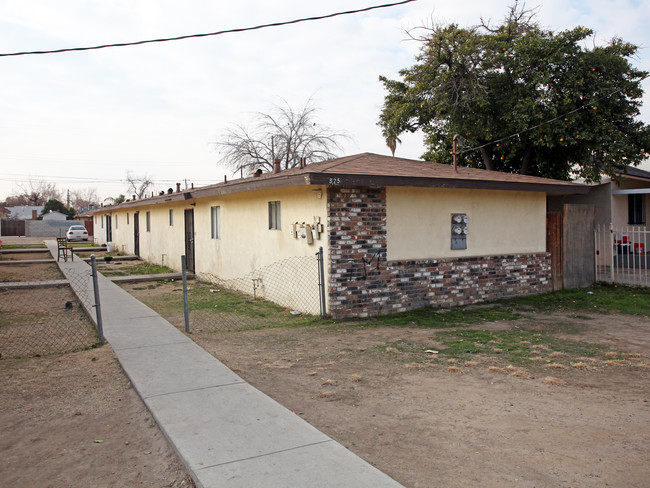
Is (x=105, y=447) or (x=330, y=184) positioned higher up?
(x=330, y=184)

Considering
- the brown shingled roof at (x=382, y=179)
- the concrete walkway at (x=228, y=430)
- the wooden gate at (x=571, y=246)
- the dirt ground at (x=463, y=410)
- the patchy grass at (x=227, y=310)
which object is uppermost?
the brown shingled roof at (x=382, y=179)

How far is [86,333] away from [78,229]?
133ft

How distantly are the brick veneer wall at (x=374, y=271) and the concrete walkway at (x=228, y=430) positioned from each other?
2973 millimetres

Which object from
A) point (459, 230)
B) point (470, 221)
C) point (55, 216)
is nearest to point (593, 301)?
point (470, 221)

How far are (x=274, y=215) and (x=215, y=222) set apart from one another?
394 centimetres

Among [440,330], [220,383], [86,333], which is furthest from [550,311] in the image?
[86,333]

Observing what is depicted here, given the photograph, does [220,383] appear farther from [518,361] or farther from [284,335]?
[518,361]

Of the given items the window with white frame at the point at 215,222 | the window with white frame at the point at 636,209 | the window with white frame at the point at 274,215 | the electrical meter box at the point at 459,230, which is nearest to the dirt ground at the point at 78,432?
the window with white frame at the point at 274,215

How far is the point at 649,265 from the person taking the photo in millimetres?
16500

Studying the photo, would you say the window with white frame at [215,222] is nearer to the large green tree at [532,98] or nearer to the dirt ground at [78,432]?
the large green tree at [532,98]

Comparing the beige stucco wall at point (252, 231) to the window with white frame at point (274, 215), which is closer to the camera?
the beige stucco wall at point (252, 231)

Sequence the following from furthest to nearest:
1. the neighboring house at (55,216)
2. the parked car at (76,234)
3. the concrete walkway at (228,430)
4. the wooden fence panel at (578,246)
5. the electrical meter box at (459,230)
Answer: the neighboring house at (55,216)
the parked car at (76,234)
the wooden fence panel at (578,246)
the electrical meter box at (459,230)
the concrete walkway at (228,430)

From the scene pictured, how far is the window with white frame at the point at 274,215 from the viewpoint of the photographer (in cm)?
1073

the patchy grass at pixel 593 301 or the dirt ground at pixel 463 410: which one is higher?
the patchy grass at pixel 593 301
